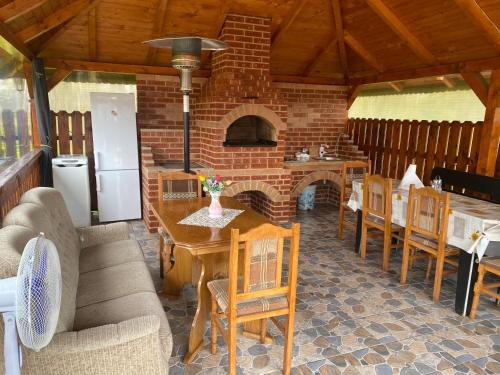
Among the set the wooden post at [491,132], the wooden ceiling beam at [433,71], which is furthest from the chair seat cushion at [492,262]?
the wooden ceiling beam at [433,71]

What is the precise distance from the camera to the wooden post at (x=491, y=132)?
182 inches

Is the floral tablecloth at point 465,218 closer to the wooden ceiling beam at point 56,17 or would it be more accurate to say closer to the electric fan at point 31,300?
the electric fan at point 31,300

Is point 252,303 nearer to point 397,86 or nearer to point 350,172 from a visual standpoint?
point 350,172

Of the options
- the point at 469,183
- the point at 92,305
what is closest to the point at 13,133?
the point at 92,305

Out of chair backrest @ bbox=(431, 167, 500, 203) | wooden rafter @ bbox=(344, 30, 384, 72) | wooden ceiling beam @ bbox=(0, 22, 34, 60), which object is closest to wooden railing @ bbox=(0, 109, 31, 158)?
wooden ceiling beam @ bbox=(0, 22, 34, 60)

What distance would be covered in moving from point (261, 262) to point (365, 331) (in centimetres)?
135

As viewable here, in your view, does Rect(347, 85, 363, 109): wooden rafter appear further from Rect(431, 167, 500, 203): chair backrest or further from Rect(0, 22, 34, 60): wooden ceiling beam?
→ Rect(0, 22, 34, 60): wooden ceiling beam

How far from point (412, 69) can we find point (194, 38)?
12.7 feet

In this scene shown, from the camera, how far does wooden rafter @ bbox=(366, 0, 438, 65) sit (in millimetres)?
4793

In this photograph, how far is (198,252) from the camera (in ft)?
8.12

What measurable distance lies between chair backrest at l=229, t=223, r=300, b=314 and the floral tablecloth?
71.9 inches

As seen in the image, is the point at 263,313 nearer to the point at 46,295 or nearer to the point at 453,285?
the point at 46,295

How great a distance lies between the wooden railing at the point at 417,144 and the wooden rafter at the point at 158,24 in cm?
401

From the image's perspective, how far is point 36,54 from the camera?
5.20 meters
